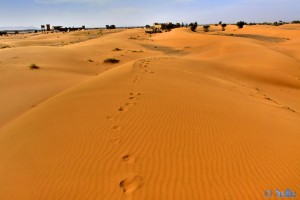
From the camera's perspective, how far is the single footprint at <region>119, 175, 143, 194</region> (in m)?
4.10

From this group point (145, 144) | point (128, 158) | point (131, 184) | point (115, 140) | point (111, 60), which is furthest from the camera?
point (111, 60)

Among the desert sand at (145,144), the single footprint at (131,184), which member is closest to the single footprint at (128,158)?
the desert sand at (145,144)

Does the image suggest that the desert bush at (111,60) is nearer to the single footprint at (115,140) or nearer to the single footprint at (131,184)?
the single footprint at (115,140)

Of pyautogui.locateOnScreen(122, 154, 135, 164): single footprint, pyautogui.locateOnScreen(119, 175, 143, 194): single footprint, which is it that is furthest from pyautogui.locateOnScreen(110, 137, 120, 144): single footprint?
pyautogui.locateOnScreen(119, 175, 143, 194): single footprint

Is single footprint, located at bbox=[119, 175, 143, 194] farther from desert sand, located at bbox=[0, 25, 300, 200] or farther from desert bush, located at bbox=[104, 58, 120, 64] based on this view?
desert bush, located at bbox=[104, 58, 120, 64]

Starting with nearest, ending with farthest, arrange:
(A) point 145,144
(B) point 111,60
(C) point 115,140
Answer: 1. (A) point 145,144
2. (C) point 115,140
3. (B) point 111,60

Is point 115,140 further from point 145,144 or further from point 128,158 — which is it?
point 128,158

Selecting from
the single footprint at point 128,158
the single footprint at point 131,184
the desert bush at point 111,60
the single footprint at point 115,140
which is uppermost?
the desert bush at point 111,60

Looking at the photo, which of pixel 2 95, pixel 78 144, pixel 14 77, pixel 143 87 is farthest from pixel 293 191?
pixel 14 77

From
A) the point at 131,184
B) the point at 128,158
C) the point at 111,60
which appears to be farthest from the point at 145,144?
the point at 111,60

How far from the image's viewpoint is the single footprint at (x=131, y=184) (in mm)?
4100

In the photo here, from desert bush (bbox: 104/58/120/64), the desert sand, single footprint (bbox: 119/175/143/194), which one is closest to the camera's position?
single footprint (bbox: 119/175/143/194)

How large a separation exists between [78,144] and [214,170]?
2.60 metres

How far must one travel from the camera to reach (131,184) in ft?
13.9
